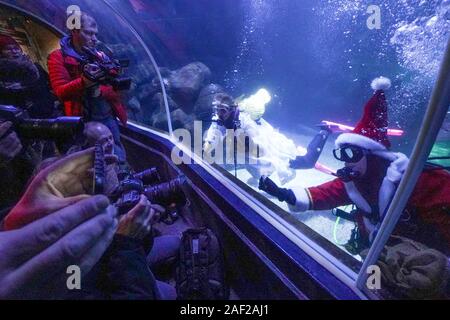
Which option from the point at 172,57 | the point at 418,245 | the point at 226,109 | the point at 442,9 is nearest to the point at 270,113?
the point at 172,57

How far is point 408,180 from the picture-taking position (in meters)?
0.90

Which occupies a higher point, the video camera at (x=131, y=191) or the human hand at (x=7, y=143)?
the human hand at (x=7, y=143)

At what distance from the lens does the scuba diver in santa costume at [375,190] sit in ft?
6.70

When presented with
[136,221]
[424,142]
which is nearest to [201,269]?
[136,221]

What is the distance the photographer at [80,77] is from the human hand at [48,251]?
81.9 inches

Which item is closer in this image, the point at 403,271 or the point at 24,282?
the point at 24,282

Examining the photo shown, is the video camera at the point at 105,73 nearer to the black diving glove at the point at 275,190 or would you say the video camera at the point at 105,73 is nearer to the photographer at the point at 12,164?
the photographer at the point at 12,164

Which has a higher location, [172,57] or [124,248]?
[172,57]

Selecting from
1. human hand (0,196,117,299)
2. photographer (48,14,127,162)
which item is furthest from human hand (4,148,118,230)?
photographer (48,14,127,162)

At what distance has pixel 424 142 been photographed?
820mm

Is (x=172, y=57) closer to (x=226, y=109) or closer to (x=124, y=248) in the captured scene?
(x=226, y=109)

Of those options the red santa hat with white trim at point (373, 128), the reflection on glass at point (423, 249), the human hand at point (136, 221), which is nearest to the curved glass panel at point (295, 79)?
the red santa hat with white trim at point (373, 128)

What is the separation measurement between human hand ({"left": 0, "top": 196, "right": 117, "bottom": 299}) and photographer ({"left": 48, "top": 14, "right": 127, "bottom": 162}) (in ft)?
6.83

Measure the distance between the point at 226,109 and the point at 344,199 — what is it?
99.4 inches
